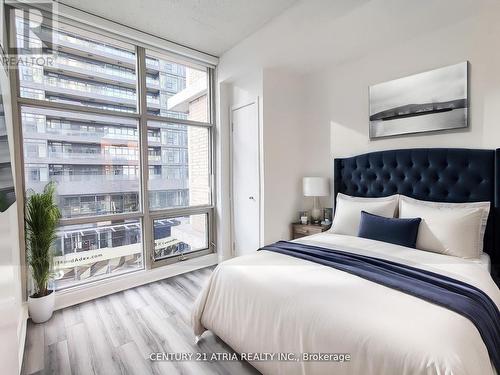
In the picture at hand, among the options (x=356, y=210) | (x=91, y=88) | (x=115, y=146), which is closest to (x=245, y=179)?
(x=356, y=210)

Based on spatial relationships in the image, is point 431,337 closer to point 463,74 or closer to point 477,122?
point 477,122

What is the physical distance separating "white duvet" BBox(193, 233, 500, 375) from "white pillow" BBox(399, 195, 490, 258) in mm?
124

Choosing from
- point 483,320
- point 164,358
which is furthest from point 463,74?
point 164,358

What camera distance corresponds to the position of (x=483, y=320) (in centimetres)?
119

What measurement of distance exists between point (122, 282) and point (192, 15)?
3.03m

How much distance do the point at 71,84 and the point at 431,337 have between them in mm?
3492

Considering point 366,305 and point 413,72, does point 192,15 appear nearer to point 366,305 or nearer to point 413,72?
point 413,72

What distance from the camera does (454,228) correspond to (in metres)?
2.01

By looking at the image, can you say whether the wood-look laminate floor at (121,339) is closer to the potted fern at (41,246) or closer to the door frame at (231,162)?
the potted fern at (41,246)

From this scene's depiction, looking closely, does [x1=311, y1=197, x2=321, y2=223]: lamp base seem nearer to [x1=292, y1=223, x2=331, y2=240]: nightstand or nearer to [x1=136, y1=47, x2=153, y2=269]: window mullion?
[x1=292, y1=223, x2=331, y2=240]: nightstand

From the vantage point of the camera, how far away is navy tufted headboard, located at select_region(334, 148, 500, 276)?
2.15 metres

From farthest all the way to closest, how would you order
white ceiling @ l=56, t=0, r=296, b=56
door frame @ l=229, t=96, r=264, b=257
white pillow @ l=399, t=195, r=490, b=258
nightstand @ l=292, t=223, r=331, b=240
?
1. door frame @ l=229, t=96, r=264, b=257
2. nightstand @ l=292, t=223, r=331, b=240
3. white ceiling @ l=56, t=0, r=296, b=56
4. white pillow @ l=399, t=195, r=490, b=258

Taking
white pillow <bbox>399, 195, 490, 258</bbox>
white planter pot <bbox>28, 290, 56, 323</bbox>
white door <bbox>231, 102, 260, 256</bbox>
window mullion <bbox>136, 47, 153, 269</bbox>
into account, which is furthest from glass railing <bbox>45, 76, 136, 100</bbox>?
white pillow <bbox>399, 195, 490, 258</bbox>

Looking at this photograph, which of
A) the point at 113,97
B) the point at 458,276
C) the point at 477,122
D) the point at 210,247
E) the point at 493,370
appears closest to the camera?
the point at 493,370
